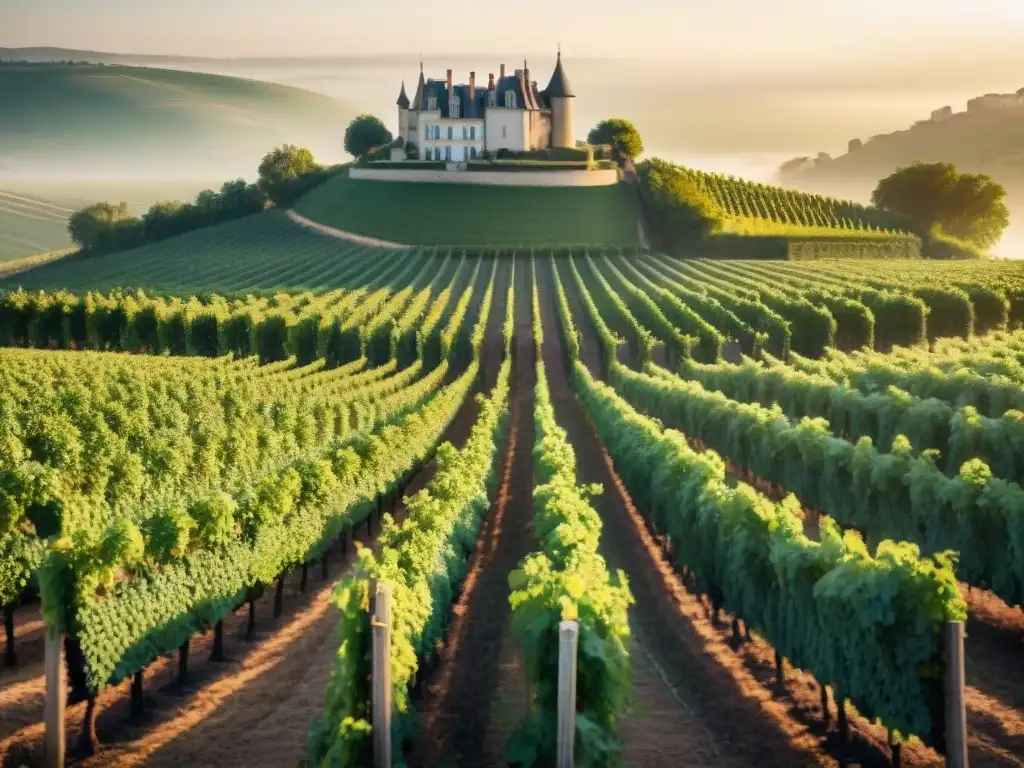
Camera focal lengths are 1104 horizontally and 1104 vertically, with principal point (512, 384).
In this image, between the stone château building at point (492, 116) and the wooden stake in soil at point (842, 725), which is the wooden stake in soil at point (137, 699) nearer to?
the wooden stake in soil at point (842, 725)

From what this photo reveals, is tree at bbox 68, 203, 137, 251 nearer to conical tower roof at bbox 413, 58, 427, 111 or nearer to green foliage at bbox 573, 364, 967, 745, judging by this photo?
conical tower roof at bbox 413, 58, 427, 111

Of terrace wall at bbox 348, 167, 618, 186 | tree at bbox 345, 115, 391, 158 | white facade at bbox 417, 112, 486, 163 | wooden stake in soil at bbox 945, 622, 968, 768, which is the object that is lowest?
wooden stake in soil at bbox 945, 622, 968, 768

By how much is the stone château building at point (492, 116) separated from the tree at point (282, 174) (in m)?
17.3

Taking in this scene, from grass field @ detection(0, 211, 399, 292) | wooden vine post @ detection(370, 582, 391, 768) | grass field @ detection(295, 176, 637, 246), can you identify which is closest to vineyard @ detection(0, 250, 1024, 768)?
wooden vine post @ detection(370, 582, 391, 768)

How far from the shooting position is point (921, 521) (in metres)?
22.3

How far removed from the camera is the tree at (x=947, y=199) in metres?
139

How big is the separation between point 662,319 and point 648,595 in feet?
149

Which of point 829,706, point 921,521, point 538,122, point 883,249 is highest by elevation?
point 538,122

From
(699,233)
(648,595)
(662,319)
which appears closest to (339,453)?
(648,595)

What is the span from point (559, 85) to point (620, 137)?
1044 centimetres

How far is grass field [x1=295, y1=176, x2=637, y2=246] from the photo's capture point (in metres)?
112

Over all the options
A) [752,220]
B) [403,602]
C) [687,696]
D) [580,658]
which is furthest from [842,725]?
[752,220]

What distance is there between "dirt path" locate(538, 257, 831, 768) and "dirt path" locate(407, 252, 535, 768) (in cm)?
189

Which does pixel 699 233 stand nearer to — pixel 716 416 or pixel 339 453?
pixel 716 416
